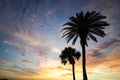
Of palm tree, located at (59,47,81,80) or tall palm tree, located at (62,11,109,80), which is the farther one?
palm tree, located at (59,47,81,80)

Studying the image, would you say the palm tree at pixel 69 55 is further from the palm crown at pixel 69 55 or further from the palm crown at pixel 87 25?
the palm crown at pixel 87 25

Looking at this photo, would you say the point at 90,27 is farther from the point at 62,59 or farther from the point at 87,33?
the point at 62,59

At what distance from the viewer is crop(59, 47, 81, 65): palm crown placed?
168ft

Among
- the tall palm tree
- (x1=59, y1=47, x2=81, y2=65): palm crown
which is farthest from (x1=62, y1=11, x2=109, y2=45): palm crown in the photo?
(x1=59, y1=47, x2=81, y2=65): palm crown

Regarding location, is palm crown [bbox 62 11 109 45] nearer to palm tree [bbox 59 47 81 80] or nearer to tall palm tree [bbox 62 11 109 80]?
tall palm tree [bbox 62 11 109 80]

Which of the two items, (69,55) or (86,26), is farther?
(69,55)

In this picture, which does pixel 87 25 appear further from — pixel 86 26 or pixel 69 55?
pixel 69 55

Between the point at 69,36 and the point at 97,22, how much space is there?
6416 millimetres

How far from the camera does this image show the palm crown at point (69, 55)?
51281mm

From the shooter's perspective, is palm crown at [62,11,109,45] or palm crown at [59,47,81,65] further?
palm crown at [59,47,81,65]

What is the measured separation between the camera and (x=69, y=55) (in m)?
52.1

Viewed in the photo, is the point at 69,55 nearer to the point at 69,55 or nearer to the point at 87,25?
the point at 69,55

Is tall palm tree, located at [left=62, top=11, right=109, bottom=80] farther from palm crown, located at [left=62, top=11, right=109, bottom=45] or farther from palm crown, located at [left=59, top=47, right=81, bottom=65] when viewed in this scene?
palm crown, located at [left=59, top=47, right=81, bottom=65]

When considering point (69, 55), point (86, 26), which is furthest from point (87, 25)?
point (69, 55)
